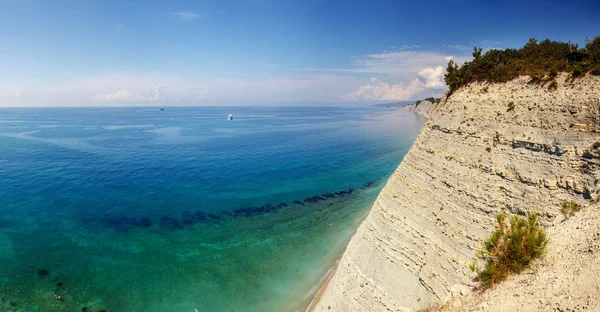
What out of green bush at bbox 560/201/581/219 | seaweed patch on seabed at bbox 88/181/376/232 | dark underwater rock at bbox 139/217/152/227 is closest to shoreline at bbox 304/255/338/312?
seaweed patch on seabed at bbox 88/181/376/232

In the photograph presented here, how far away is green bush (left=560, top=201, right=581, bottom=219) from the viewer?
12438 mm

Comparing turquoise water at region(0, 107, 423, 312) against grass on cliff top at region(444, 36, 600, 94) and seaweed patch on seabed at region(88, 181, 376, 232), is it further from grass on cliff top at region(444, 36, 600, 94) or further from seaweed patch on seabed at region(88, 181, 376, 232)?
grass on cliff top at region(444, 36, 600, 94)

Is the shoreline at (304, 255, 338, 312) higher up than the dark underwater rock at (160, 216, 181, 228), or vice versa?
the dark underwater rock at (160, 216, 181, 228)

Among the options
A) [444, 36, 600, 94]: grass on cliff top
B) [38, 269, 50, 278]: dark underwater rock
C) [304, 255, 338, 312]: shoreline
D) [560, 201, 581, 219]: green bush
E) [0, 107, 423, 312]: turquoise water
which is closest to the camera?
[560, 201, 581, 219]: green bush

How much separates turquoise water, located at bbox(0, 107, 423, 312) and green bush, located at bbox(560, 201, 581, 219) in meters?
18.5

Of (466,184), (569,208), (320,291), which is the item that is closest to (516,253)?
(569,208)

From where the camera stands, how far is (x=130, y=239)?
104 ft

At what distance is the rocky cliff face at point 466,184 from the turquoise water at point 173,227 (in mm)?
8921

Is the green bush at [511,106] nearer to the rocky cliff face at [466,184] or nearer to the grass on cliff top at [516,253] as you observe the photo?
the rocky cliff face at [466,184]

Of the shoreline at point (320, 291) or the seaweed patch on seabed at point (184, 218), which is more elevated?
the seaweed patch on seabed at point (184, 218)

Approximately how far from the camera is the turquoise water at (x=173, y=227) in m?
23.9

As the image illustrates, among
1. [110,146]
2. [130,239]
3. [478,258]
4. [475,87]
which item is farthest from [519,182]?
[110,146]

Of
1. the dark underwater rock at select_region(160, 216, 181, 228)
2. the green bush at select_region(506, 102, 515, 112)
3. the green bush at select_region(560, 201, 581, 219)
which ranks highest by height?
the green bush at select_region(506, 102, 515, 112)

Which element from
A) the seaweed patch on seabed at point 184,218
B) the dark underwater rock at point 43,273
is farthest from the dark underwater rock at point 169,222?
the dark underwater rock at point 43,273
